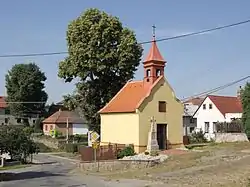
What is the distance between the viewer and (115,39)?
5666 centimetres

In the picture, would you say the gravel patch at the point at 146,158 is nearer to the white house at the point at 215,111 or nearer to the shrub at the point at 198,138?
the shrub at the point at 198,138

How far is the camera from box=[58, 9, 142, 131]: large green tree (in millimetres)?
55438

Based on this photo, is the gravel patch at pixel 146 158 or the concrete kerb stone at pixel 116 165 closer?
the concrete kerb stone at pixel 116 165

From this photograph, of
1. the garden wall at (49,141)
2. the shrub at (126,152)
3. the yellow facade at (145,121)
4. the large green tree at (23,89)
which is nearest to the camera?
the shrub at (126,152)

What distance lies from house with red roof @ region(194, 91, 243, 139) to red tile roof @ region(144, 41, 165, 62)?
2550cm

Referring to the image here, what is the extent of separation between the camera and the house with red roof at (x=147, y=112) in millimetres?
46844

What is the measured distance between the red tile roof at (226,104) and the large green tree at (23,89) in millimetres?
43982

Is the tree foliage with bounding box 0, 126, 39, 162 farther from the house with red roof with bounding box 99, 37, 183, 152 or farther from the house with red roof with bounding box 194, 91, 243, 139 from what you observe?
the house with red roof with bounding box 194, 91, 243, 139

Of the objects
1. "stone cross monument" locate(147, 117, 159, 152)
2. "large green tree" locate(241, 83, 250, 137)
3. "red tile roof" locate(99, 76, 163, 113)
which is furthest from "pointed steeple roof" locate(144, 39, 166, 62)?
"large green tree" locate(241, 83, 250, 137)

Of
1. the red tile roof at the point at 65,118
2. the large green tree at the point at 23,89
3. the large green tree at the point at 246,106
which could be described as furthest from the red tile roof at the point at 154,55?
the large green tree at the point at 23,89

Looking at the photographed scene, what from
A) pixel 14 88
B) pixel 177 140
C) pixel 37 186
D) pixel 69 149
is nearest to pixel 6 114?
pixel 14 88

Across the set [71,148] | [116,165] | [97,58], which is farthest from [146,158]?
[71,148]

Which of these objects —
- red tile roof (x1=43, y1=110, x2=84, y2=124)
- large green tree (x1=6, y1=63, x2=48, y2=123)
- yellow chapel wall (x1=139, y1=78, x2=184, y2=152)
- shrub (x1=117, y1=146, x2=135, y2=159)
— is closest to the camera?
shrub (x1=117, y1=146, x2=135, y2=159)

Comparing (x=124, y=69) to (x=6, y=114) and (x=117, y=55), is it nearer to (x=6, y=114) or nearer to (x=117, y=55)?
(x=117, y=55)
